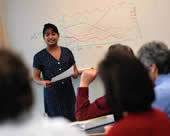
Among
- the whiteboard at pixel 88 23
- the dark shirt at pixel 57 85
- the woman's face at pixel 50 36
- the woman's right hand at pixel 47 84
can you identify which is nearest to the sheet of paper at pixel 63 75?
the woman's right hand at pixel 47 84

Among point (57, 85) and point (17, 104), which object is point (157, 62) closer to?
point (17, 104)

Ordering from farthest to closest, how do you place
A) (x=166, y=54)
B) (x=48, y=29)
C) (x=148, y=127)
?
(x=48, y=29), (x=166, y=54), (x=148, y=127)

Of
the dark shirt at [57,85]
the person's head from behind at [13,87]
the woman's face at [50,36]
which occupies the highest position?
the woman's face at [50,36]

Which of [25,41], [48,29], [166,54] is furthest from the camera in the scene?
[25,41]

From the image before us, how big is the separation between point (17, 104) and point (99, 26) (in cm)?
252

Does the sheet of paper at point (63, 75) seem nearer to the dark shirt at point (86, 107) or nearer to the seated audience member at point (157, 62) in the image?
the dark shirt at point (86, 107)

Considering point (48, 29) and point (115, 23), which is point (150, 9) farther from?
point (48, 29)

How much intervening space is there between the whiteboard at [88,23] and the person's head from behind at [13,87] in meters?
2.40

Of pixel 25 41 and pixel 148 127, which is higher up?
pixel 25 41

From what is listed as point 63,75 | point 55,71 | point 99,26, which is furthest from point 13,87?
point 99,26

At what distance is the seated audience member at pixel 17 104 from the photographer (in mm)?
692

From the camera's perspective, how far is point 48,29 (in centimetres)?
252

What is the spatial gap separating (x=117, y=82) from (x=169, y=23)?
2377mm

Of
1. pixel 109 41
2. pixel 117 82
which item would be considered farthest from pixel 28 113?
pixel 109 41
